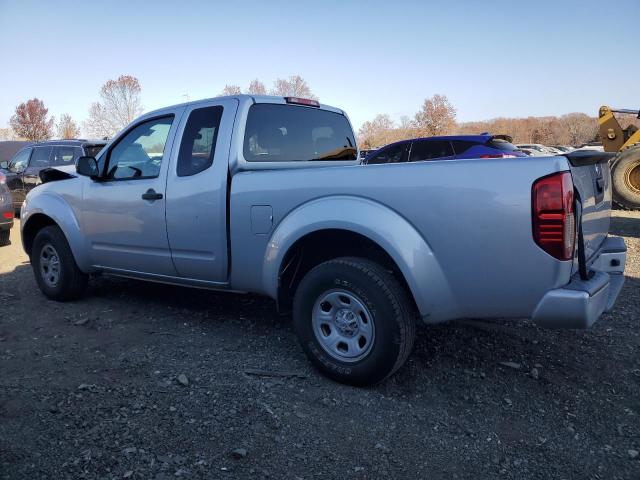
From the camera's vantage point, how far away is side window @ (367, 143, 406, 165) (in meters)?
11.4

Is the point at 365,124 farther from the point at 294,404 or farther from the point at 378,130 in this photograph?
the point at 294,404

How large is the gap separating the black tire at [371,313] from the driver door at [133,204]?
1.47 meters

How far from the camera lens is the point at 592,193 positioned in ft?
10.2

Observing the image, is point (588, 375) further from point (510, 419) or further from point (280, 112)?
point (280, 112)

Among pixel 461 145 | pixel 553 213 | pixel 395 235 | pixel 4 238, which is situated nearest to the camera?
pixel 553 213

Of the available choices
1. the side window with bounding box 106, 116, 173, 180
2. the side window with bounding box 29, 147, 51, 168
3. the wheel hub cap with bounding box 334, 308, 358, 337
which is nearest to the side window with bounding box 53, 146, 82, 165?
the side window with bounding box 29, 147, 51, 168

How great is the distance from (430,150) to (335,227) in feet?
27.7

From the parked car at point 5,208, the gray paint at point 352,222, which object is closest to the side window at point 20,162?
the parked car at point 5,208

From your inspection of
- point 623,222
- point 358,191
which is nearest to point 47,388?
point 358,191

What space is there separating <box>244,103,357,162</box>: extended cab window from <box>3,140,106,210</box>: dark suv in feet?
23.3

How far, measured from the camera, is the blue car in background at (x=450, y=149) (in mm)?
10078

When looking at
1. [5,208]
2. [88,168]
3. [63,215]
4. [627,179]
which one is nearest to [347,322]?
[88,168]

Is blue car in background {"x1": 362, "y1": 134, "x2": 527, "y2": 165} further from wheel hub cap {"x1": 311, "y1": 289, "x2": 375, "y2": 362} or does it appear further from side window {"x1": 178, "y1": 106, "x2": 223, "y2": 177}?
wheel hub cap {"x1": 311, "y1": 289, "x2": 375, "y2": 362}

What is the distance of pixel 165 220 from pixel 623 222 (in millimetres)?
8817
